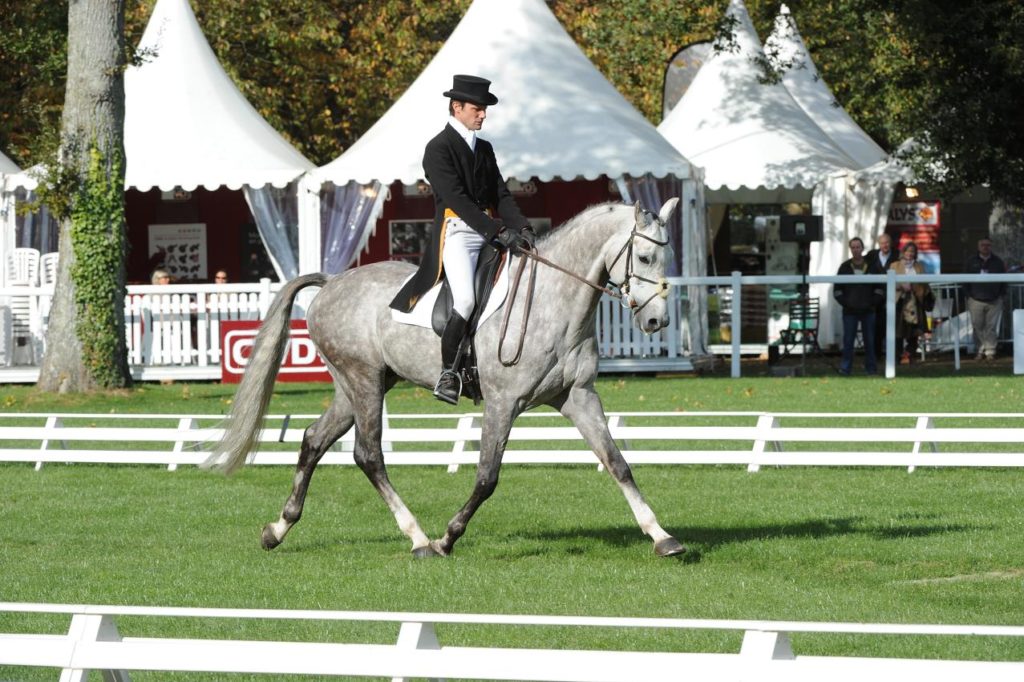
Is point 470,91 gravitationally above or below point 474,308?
above

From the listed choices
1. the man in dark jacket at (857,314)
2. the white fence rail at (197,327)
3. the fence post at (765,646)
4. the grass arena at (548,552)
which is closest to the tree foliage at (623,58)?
the man in dark jacket at (857,314)

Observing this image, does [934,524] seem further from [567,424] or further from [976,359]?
[976,359]

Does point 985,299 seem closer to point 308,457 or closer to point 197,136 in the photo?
point 197,136

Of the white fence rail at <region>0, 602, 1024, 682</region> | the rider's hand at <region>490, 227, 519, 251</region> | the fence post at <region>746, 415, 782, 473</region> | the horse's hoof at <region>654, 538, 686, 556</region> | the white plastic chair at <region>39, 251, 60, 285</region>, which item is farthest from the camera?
the white plastic chair at <region>39, 251, 60, 285</region>

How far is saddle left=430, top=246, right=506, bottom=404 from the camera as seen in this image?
10.6 meters

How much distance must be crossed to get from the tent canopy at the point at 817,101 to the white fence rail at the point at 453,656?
3116cm

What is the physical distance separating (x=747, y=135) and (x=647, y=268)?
2430 cm

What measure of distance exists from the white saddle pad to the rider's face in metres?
0.91

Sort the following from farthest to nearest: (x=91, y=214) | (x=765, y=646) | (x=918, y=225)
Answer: (x=918, y=225)
(x=91, y=214)
(x=765, y=646)

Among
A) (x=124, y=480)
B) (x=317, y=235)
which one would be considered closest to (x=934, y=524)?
(x=124, y=480)

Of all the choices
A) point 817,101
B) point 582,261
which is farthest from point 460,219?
point 817,101

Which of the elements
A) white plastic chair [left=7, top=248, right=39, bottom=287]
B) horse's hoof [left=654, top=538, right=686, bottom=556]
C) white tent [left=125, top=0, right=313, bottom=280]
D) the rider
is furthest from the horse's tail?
white plastic chair [left=7, top=248, right=39, bottom=287]

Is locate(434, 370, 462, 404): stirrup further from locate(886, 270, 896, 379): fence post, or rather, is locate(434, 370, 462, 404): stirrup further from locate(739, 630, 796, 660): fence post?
locate(886, 270, 896, 379): fence post

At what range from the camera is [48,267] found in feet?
97.2
